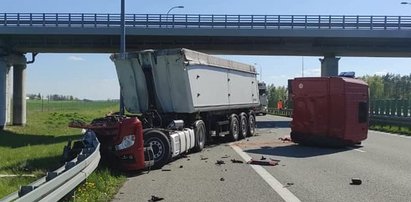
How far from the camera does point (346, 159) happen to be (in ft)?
51.3

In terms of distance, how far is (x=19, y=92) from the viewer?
43.6 meters

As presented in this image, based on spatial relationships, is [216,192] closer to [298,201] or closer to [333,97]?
[298,201]

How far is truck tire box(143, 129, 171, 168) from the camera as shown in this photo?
1373 cm

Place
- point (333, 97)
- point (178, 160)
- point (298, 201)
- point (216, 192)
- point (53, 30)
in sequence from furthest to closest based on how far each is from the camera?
1. point (53, 30)
2. point (333, 97)
3. point (178, 160)
4. point (216, 192)
5. point (298, 201)

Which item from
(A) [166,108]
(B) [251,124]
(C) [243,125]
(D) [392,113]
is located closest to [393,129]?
(D) [392,113]

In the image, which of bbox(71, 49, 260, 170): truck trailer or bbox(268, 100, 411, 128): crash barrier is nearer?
bbox(71, 49, 260, 170): truck trailer

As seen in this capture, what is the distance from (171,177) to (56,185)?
5319 mm

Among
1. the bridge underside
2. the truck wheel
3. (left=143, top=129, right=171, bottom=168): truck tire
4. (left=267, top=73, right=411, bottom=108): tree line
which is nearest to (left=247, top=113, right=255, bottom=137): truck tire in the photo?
the truck wheel

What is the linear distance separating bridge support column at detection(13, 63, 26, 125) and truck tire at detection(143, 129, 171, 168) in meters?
30.8

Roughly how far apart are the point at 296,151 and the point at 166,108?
4.45 m

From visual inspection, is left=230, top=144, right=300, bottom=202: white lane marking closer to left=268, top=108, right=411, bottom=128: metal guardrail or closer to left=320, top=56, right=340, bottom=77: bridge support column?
left=268, top=108, right=411, bottom=128: metal guardrail

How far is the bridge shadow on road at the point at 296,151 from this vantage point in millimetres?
17000

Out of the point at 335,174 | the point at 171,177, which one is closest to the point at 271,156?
the point at 335,174

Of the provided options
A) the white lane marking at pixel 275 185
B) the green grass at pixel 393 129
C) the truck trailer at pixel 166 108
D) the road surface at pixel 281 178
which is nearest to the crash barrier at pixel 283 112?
the green grass at pixel 393 129
